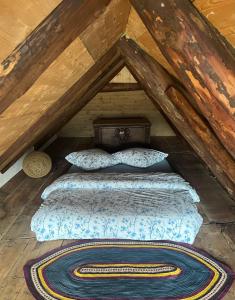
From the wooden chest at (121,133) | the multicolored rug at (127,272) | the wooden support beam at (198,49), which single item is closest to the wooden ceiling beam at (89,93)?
the wooden chest at (121,133)

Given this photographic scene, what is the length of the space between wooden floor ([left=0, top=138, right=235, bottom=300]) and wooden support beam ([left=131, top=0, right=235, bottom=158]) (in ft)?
4.32

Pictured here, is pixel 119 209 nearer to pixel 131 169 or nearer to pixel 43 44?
Result: pixel 131 169

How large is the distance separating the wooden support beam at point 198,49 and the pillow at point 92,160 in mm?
2466

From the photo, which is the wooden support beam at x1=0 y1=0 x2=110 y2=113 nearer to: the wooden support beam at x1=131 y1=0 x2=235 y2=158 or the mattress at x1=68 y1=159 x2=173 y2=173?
the wooden support beam at x1=131 y1=0 x2=235 y2=158

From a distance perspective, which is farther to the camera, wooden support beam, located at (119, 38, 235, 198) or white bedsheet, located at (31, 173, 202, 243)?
white bedsheet, located at (31, 173, 202, 243)

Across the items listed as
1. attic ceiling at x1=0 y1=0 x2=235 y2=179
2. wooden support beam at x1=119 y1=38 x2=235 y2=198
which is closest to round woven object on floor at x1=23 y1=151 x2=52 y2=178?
attic ceiling at x1=0 y1=0 x2=235 y2=179

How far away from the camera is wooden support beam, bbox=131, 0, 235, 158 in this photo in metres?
1.03

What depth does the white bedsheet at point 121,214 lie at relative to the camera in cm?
226

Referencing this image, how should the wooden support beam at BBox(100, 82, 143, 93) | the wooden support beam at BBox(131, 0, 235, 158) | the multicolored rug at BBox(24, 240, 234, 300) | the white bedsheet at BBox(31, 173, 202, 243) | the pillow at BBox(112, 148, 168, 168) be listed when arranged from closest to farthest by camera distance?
the wooden support beam at BBox(131, 0, 235, 158) → the multicolored rug at BBox(24, 240, 234, 300) → the white bedsheet at BBox(31, 173, 202, 243) → the pillow at BBox(112, 148, 168, 168) → the wooden support beam at BBox(100, 82, 143, 93)

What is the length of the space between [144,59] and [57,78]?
0.97 meters

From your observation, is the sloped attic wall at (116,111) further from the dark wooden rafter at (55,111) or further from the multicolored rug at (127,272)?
the multicolored rug at (127,272)

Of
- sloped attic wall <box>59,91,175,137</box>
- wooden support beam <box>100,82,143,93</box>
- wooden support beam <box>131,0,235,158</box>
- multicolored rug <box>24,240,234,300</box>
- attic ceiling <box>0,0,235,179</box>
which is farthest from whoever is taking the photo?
sloped attic wall <box>59,91,175,137</box>

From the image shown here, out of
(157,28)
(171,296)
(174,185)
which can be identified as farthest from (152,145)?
(157,28)

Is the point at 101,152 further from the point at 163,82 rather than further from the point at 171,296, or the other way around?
the point at 171,296
